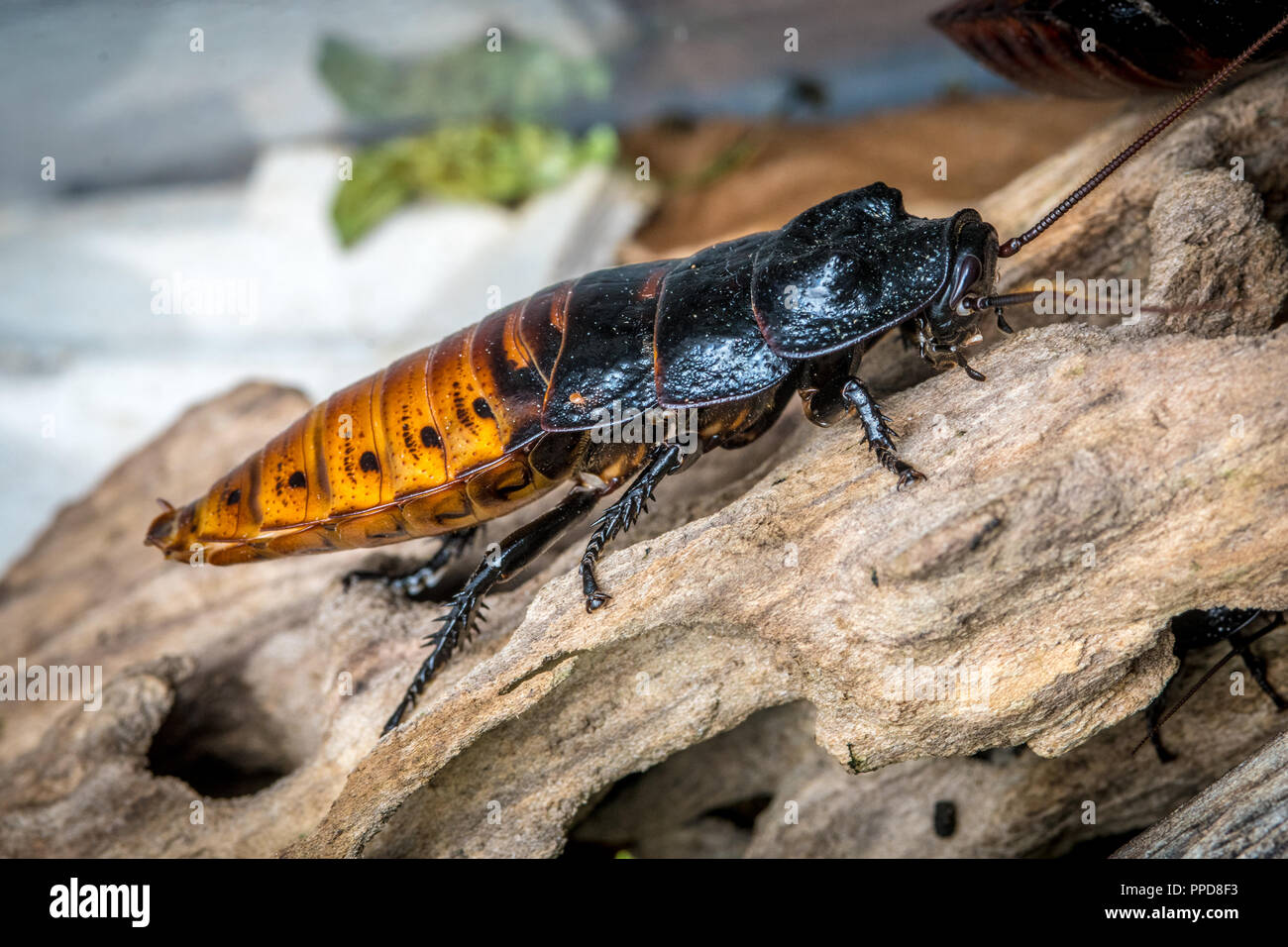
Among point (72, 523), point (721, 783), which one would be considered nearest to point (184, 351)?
point (72, 523)

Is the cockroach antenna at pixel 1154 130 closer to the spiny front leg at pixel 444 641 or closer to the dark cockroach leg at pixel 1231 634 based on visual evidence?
the dark cockroach leg at pixel 1231 634

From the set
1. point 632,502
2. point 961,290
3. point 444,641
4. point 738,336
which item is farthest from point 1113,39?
point 444,641

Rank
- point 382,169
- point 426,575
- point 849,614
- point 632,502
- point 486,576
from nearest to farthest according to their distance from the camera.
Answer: point 849,614
point 632,502
point 486,576
point 426,575
point 382,169

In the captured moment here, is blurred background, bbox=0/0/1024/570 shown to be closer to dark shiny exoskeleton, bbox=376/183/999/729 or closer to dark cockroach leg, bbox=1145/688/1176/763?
dark shiny exoskeleton, bbox=376/183/999/729

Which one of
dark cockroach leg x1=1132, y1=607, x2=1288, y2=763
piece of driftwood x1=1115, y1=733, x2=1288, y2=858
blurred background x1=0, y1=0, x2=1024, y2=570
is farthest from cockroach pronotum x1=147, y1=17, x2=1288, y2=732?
blurred background x1=0, y1=0, x2=1024, y2=570

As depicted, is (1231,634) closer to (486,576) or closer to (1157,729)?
(1157,729)
